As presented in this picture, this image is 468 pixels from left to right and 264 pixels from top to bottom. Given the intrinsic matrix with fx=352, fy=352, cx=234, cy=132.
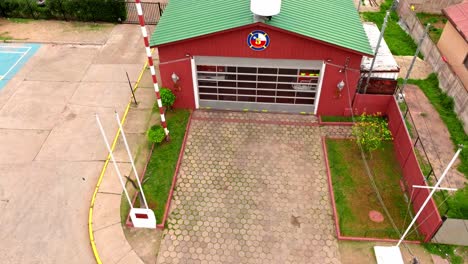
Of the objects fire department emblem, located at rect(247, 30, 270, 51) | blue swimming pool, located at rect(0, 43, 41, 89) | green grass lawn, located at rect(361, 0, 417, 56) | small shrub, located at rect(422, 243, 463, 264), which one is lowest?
small shrub, located at rect(422, 243, 463, 264)

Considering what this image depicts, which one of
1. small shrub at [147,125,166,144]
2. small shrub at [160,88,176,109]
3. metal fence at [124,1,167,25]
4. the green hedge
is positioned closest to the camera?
small shrub at [147,125,166,144]

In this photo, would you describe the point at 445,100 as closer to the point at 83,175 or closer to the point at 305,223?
the point at 305,223

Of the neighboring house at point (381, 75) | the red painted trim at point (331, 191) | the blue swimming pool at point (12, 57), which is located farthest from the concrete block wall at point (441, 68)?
the blue swimming pool at point (12, 57)

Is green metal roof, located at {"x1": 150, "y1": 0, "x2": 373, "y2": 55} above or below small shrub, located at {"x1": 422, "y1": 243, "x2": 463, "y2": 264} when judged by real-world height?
above

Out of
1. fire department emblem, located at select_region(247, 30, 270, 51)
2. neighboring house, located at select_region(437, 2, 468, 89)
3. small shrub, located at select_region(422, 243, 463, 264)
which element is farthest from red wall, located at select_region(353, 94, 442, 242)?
fire department emblem, located at select_region(247, 30, 270, 51)

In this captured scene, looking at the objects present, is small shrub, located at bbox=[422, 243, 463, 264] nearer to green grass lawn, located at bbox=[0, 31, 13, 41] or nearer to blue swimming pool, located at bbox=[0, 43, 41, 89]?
blue swimming pool, located at bbox=[0, 43, 41, 89]

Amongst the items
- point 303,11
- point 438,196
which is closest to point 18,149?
point 303,11

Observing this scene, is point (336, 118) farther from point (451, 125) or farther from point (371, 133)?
point (451, 125)
